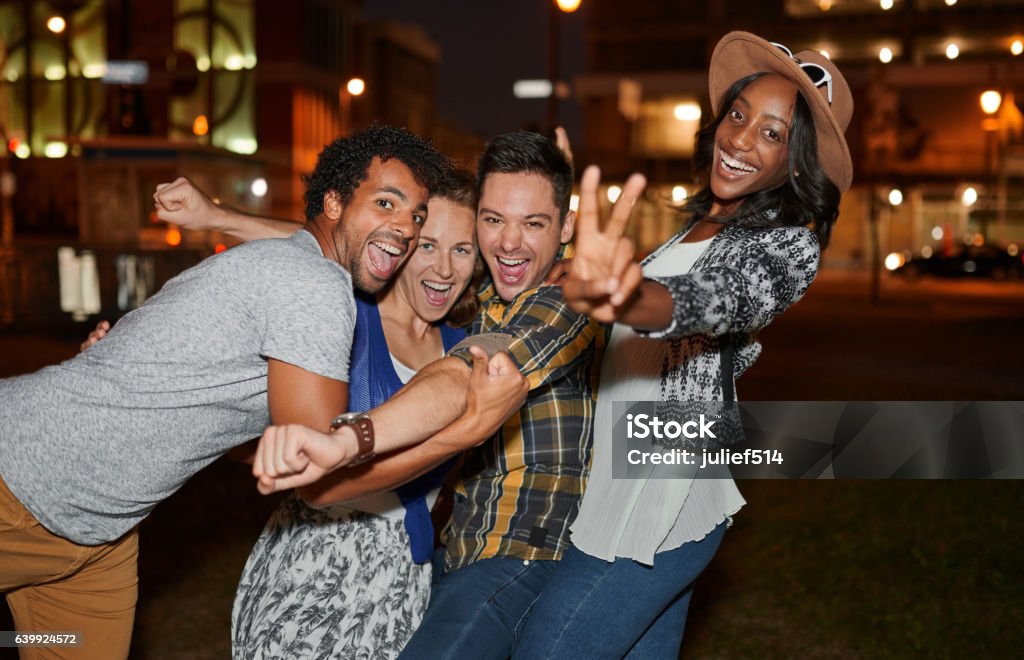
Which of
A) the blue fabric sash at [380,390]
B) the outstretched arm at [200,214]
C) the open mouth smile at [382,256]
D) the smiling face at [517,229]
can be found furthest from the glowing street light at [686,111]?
the open mouth smile at [382,256]

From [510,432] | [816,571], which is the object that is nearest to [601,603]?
[510,432]

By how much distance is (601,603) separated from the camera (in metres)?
2.72

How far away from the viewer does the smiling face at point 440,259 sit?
3658mm

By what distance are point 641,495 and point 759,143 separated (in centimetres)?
106

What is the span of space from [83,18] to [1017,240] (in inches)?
1880

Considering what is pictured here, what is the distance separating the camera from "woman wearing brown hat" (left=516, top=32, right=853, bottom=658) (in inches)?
104

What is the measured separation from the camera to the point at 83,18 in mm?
52188

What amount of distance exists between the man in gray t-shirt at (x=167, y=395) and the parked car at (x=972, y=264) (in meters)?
39.1

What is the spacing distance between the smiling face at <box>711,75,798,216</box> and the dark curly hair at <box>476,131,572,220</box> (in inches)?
28.3

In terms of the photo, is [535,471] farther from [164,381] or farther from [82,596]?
[82,596]

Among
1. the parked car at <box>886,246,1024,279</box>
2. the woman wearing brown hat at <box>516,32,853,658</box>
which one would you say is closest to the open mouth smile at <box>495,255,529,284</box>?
the woman wearing brown hat at <box>516,32,853,658</box>

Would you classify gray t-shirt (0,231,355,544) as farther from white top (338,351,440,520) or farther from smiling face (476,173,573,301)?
smiling face (476,173,573,301)

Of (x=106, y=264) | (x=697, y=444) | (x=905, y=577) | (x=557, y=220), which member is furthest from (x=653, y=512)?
(x=106, y=264)

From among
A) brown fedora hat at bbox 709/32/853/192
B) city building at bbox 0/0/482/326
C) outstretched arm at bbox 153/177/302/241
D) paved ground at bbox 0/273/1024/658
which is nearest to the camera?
brown fedora hat at bbox 709/32/853/192
